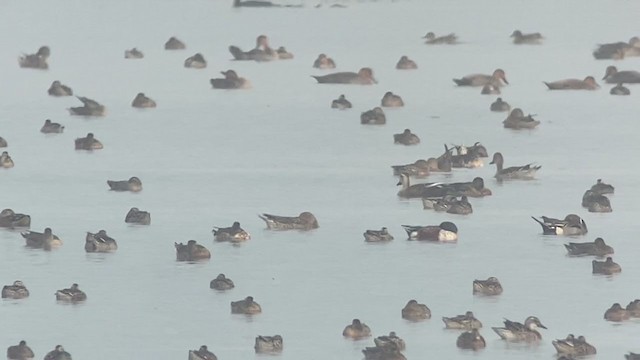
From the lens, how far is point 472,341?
2072cm

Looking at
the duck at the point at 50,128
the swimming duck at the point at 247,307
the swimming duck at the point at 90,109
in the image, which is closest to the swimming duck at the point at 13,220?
the swimming duck at the point at 247,307

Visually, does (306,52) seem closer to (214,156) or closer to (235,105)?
(235,105)

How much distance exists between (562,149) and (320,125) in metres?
5.51

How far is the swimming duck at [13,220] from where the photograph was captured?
28.1 meters

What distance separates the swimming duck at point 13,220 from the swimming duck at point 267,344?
27.7 feet

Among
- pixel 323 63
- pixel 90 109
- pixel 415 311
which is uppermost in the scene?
pixel 323 63

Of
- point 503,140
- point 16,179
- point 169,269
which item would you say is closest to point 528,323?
point 169,269

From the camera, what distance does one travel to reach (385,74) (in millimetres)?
51688

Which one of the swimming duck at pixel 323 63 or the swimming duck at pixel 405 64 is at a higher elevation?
the swimming duck at pixel 405 64

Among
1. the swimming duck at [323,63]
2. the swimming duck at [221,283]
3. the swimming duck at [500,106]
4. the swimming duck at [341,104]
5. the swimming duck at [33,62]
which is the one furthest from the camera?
the swimming duck at [33,62]

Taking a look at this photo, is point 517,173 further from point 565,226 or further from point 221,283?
point 221,283

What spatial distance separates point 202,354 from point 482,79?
2784cm

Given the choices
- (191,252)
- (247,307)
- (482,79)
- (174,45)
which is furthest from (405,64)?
(247,307)

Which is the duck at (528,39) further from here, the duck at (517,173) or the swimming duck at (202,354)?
the swimming duck at (202,354)
